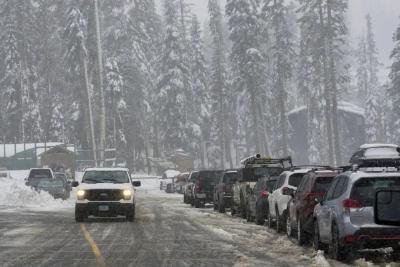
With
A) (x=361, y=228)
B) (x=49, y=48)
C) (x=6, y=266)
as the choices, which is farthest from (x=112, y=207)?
(x=49, y=48)

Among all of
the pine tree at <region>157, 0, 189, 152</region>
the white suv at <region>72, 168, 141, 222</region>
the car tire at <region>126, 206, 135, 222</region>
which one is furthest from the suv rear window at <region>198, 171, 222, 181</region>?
the pine tree at <region>157, 0, 189, 152</region>

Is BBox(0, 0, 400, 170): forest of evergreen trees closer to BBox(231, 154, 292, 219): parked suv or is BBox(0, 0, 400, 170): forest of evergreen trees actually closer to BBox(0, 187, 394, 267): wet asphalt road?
BBox(231, 154, 292, 219): parked suv

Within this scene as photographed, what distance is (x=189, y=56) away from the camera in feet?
368

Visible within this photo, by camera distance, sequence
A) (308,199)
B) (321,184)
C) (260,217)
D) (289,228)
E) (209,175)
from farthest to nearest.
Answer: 1. (209,175)
2. (260,217)
3. (289,228)
4. (321,184)
5. (308,199)

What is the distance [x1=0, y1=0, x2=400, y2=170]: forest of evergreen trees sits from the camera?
282 ft

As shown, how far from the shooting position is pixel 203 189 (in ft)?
125

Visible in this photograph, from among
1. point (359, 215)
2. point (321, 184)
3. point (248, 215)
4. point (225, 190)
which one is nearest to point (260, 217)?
point (248, 215)

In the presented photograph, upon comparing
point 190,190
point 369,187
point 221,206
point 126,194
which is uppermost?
point 369,187

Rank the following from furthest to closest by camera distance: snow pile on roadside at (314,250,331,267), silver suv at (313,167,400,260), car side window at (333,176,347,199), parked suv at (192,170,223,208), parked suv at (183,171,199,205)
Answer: parked suv at (183,171,199,205), parked suv at (192,170,223,208), car side window at (333,176,347,199), snow pile on roadside at (314,250,331,267), silver suv at (313,167,400,260)

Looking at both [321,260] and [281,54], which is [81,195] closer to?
[321,260]

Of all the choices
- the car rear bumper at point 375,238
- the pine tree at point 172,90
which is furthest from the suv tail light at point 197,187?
the pine tree at point 172,90

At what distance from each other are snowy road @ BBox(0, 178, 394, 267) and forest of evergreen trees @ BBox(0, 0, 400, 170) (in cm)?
5401

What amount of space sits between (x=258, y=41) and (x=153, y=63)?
83.3 ft

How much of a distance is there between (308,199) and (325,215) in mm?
2619
